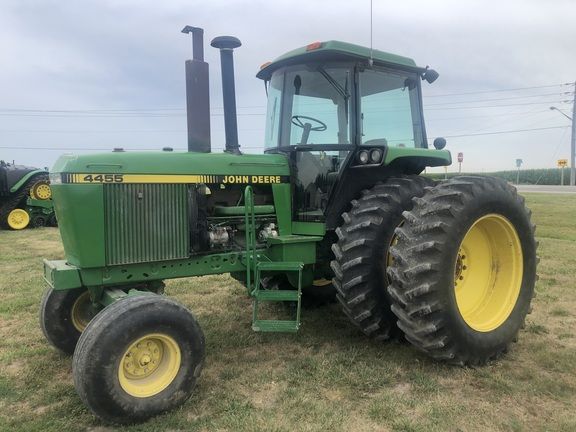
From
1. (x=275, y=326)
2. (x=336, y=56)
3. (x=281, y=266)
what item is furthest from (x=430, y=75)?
(x=275, y=326)

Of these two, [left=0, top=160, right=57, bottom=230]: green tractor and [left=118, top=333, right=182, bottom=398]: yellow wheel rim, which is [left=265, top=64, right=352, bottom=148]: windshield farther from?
[left=0, top=160, right=57, bottom=230]: green tractor

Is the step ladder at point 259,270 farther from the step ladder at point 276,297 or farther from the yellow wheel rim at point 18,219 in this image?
the yellow wheel rim at point 18,219

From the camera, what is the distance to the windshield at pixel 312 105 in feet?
14.2

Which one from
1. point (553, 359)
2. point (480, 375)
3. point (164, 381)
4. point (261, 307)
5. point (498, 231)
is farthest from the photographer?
point (261, 307)

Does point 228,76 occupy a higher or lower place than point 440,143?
higher

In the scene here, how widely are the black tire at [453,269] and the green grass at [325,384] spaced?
246 millimetres

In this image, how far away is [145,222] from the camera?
3795 mm

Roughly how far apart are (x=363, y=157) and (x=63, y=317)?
111 inches

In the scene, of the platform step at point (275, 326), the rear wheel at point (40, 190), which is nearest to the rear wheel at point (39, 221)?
the rear wheel at point (40, 190)

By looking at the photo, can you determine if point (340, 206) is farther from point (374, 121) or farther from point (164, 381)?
point (164, 381)

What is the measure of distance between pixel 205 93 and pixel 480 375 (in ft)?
9.69

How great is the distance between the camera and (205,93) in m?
3.89

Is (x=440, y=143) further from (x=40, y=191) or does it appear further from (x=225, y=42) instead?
(x=40, y=191)

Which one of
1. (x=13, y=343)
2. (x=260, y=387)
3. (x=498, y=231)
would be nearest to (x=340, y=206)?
(x=498, y=231)
